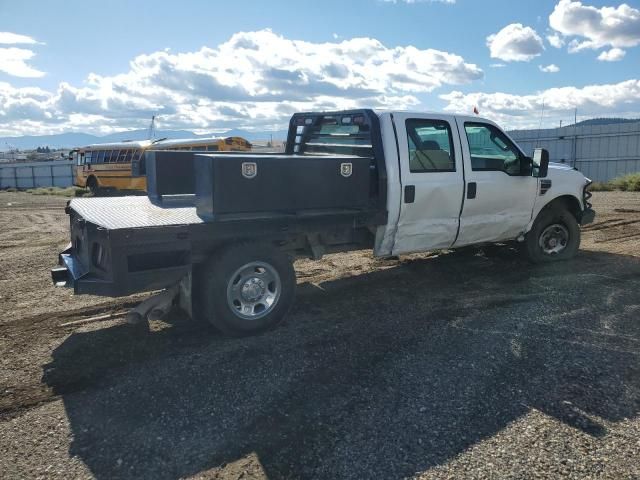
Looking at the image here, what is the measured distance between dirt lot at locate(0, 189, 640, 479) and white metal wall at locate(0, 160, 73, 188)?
41050 millimetres

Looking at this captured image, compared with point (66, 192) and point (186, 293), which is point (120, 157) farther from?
point (186, 293)

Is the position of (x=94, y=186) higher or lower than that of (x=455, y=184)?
lower

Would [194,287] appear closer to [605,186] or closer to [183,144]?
[183,144]

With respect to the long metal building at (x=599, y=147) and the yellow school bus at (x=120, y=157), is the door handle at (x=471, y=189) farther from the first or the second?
the long metal building at (x=599, y=147)

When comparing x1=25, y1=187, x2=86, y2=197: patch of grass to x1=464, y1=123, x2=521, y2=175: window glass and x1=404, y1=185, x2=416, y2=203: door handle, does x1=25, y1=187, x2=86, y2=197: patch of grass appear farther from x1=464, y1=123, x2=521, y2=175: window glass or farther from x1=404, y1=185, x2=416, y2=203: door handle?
x1=404, y1=185, x2=416, y2=203: door handle

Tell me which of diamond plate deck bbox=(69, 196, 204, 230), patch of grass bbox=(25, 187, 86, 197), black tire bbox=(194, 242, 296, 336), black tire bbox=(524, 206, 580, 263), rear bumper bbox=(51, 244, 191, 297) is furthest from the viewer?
patch of grass bbox=(25, 187, 86, 197)

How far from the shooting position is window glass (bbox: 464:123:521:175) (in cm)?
646

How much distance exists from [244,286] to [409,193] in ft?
7.02

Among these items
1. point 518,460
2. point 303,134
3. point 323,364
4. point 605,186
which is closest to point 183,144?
point 303,134

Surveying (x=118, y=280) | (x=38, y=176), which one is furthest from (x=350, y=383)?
(x=38, y=176)

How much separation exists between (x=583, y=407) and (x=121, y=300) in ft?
15.7

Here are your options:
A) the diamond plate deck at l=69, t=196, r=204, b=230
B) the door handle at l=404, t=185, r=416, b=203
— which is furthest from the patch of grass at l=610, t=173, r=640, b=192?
the diamond plate deck at l=69, t=196, r=204, b=230

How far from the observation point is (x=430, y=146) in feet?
19.8

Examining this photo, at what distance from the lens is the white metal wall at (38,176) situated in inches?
1708
